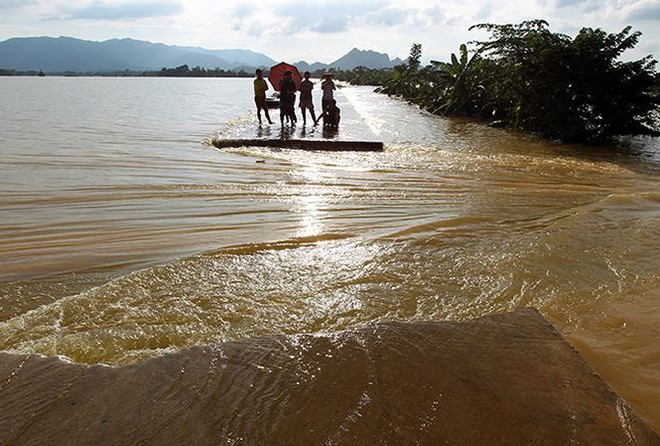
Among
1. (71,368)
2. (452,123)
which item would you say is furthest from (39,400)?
(452,123)

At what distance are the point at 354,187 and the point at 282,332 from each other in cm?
489

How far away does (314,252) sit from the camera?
15.5 ft

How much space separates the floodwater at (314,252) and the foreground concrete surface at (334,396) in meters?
0.32

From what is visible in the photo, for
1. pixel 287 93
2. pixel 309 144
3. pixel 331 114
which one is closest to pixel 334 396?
pixel 309 144

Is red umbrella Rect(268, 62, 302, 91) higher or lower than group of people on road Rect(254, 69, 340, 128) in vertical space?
higher

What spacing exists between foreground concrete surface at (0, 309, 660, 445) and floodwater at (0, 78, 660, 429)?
0.32m

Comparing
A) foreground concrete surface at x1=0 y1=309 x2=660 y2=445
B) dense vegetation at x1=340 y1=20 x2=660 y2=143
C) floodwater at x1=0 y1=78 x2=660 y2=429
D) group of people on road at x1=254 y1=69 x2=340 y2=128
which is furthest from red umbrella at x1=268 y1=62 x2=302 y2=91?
foreground concrete surface at x1=0 y1=309 x2=660 y2=445

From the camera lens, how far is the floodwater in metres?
3.29

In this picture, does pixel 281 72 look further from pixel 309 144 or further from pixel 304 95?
pixel 309 144

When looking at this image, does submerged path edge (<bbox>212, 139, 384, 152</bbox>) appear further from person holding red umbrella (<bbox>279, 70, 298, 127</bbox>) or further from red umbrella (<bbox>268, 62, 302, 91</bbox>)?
red umbrella (<bbox>268, 62, 302, 91</bbox>)

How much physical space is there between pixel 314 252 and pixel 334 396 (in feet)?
7.88

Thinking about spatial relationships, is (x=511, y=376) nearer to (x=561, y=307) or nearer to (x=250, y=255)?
(x=561, y=307)

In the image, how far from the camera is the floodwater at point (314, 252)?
10.8 feet

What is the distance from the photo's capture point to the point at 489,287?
3.97 meters
